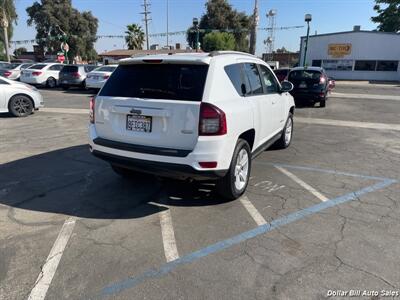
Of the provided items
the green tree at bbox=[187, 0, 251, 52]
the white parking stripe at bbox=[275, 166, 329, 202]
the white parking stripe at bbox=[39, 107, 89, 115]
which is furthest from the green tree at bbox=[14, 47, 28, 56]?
the white parking stripe at bbox=[275, 166, 329, 202]

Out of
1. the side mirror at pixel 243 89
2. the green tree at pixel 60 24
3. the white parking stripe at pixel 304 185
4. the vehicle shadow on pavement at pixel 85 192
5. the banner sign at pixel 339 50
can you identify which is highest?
the green tree at pixel 60 24

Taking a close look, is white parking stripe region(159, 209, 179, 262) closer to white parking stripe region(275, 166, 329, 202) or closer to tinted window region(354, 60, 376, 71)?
Result: white parking stripe region(275, 166, 329, 202)

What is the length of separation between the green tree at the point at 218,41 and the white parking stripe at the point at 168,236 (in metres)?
49.2

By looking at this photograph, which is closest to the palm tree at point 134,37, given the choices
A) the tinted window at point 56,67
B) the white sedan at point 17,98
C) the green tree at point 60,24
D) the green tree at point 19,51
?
the green tree at point 60,24

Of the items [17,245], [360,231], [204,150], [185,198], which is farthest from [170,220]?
[360,231]

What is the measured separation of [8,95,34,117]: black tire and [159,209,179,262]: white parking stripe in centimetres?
853

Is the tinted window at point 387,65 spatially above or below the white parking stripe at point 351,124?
above

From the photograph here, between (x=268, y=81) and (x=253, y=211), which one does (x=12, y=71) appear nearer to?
(x=268, y=81)

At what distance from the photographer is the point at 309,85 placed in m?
13.6

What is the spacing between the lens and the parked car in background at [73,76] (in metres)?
19.0

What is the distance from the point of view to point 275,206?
4121 millimetres

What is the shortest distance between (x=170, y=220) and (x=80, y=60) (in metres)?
60.8

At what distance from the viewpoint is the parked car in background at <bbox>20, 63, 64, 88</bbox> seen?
1989 cm

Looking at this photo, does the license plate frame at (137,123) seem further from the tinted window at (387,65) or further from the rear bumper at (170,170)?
the tinted window at (387,65)
